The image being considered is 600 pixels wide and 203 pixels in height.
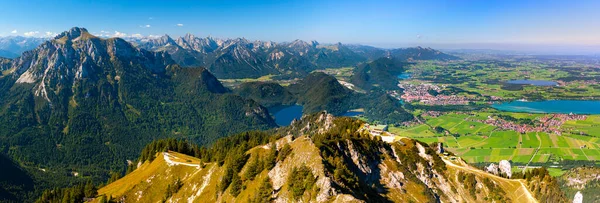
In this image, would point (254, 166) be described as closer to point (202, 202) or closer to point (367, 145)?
point (202, 202)

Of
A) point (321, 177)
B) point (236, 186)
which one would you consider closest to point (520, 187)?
point (321, 177)

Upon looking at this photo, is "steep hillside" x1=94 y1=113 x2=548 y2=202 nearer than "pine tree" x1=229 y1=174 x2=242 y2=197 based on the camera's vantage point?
Yes

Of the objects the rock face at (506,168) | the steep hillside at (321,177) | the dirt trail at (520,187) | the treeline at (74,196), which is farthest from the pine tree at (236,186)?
the rock face at (506,168)

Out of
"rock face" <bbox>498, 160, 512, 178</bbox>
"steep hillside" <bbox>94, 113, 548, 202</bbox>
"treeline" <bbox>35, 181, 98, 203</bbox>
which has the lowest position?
"treeline" <bbox>35, 181, 98, 203</bbox>

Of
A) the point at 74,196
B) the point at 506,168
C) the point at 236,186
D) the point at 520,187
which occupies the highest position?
the point at 236,186

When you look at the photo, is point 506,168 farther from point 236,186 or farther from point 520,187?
point 236,186

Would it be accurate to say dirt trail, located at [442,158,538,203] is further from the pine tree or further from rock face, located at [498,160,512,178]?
the pine tree

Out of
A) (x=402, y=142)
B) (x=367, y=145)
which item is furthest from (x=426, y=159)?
(x=367, y=145)

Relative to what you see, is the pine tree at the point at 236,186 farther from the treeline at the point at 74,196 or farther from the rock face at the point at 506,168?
the rock face at the point at 506,168

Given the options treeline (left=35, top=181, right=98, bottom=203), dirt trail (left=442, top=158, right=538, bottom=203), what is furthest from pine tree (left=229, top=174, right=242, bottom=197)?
dirt trail (left=442, top=158, right=538, bottom=203)
